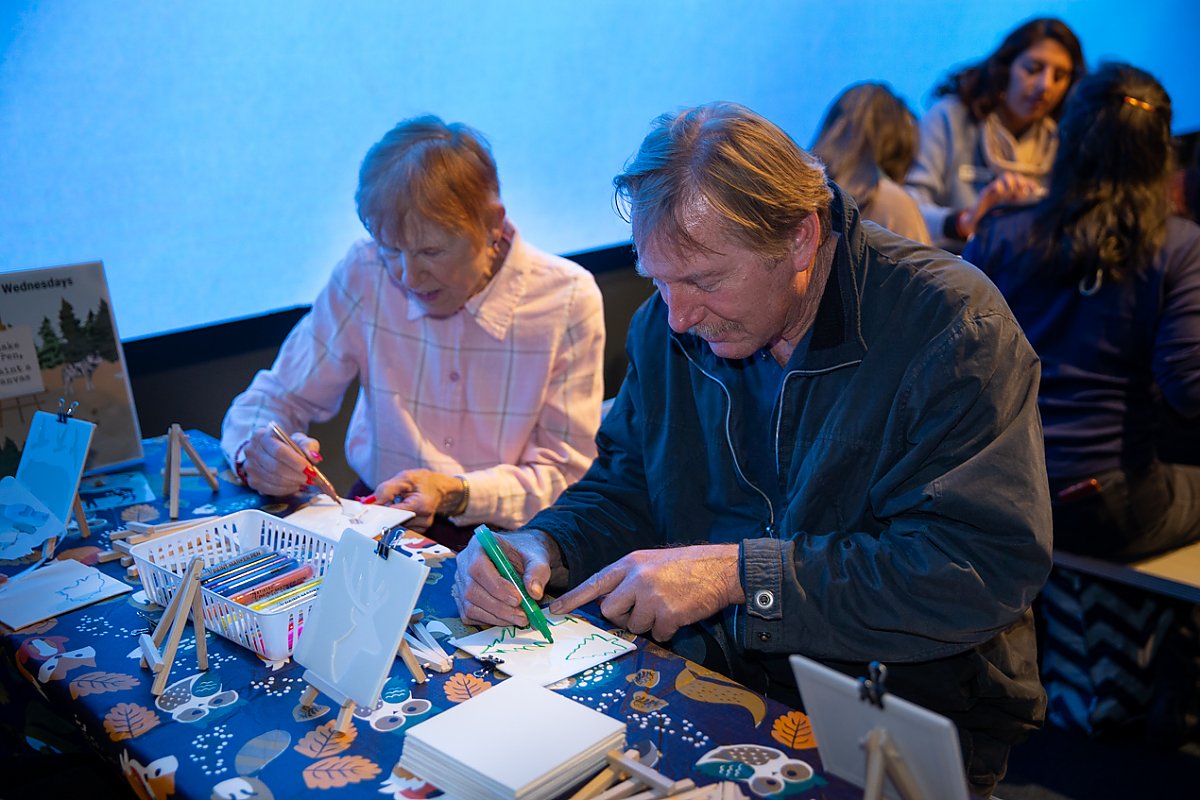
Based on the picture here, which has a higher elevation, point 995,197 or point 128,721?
point 995,197

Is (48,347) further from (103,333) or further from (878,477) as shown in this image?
(878,477)

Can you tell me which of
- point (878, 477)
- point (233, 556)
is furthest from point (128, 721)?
point (878, 477)

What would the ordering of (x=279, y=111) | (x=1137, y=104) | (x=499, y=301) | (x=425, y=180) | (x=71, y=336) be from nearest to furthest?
1. (x=425, y=180)
2. (x=71, y=336)
3. (x=499, y=301)
4. (x=1137, y=104)
5. (x=279, y=111)

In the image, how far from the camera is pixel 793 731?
127 cm

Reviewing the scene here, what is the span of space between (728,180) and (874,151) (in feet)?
8.73

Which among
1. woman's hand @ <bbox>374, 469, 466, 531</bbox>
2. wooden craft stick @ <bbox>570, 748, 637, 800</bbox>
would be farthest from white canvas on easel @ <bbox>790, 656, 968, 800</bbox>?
woman's hand @ <bbox>374, 469, 466, 531</bbox>

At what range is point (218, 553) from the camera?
183cm

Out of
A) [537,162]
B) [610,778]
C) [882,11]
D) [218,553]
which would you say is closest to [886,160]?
[537,162]

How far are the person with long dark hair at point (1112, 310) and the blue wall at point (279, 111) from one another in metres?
1.85

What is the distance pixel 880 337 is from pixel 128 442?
5.64 feet

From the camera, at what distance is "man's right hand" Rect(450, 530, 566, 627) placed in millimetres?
1556

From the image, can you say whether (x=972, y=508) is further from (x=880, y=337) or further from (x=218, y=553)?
(x=218, y=553)

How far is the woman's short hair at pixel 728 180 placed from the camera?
149cm

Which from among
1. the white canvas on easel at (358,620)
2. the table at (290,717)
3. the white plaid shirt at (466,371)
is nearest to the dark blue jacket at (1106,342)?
the white plaid shirt at (466,371)
